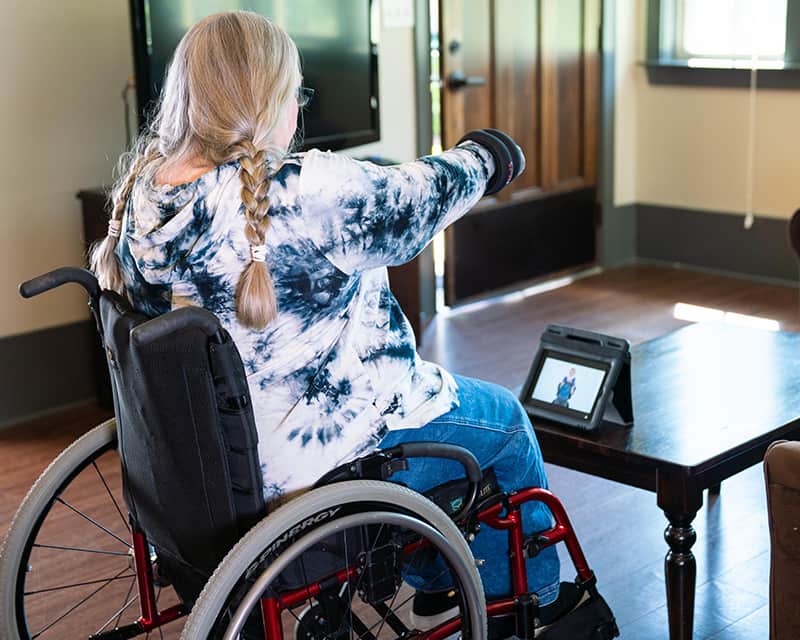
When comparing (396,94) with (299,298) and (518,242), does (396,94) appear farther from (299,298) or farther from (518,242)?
(299,298)

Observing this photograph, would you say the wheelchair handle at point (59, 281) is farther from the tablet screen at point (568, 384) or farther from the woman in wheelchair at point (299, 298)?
the tablet screen at point (568, 384)

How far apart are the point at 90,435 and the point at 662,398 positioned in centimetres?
112

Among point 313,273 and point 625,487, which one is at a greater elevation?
point 313,273

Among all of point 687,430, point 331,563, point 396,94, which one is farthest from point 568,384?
point 396,94

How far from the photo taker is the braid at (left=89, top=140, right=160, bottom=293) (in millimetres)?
1797

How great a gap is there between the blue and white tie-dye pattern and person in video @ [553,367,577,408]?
54 centimetres

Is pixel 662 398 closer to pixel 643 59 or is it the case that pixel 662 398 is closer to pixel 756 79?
pixel 756 79

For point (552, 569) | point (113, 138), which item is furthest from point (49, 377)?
point (552, 569)

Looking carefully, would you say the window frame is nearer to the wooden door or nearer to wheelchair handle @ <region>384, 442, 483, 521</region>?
the wooden door

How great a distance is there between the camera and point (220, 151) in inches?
65.4

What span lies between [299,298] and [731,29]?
154 inches

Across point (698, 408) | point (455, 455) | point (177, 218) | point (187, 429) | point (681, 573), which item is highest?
point (177, 218)

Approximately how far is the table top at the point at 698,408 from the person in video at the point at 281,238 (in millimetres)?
483

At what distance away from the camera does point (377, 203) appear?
1.66 meters
